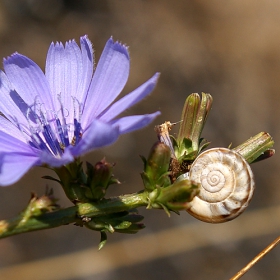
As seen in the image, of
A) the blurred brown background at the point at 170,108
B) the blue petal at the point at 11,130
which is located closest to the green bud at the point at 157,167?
the blue petal at the point at 11,130

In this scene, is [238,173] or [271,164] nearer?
[238,173]

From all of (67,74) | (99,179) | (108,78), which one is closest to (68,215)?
(99,179)

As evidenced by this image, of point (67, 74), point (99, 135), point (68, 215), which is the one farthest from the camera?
point (67, 74)

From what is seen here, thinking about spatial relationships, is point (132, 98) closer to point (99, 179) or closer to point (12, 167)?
point (99, 179)

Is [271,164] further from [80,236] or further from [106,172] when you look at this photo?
[106,172]

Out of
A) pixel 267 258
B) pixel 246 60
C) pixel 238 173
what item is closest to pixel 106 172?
pixel 238 173

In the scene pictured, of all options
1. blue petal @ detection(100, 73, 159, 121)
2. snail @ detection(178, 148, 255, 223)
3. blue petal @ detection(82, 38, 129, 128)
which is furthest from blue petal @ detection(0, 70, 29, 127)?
snail @ detection(178, 148, 255, 223)

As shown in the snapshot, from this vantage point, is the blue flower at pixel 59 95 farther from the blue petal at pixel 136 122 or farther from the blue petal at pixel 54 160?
the blue petal at pixel 54 160
